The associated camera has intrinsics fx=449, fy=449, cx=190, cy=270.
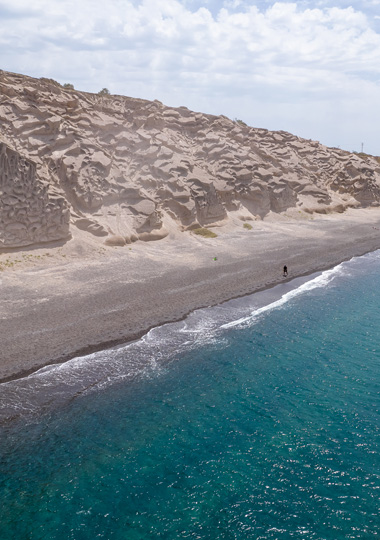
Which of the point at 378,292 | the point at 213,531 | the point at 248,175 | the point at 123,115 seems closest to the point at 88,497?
the point at 213,531

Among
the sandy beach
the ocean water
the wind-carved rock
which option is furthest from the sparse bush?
the ocean water

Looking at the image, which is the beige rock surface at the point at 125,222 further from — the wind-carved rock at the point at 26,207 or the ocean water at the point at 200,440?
the ocean water at the point at 200,440

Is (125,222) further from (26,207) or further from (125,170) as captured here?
(26,207)

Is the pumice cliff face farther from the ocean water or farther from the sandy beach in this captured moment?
the ocean water

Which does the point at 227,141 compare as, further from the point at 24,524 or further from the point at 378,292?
the point at 24,524

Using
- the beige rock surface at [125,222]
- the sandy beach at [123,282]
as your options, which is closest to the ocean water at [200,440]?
the sandy beach at [123,282]

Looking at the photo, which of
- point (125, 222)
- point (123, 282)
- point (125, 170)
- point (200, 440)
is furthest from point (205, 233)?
point (200, 440)
